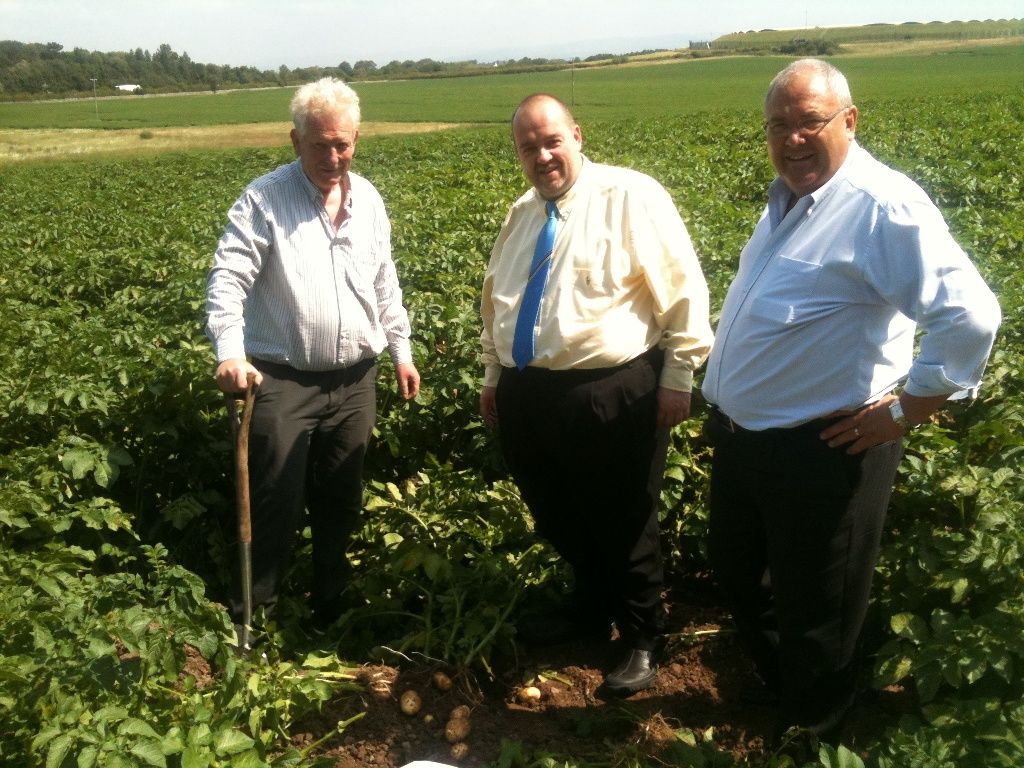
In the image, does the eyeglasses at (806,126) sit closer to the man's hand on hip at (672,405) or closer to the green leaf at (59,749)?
the man's hand on hip at (672,405)

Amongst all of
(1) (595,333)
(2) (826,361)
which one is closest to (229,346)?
(1) (595,333)

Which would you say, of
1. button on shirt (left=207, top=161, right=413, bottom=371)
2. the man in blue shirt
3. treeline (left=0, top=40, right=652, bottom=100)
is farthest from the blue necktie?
treeline (left=0, top=40, right=652, bottom=100)

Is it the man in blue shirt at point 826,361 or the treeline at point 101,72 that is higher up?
the treeline at point 101,72

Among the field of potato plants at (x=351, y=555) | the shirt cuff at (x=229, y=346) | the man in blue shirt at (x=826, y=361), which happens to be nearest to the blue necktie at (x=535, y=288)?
the man in blue shirt at (x=826, y=361)

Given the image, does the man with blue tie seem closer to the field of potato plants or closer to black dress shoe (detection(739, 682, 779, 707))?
black dress shoe (detection(739, 682, 779, 707))

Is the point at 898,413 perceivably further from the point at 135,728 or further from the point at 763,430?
the point at 135,728

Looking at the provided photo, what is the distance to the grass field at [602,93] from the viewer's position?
153ft

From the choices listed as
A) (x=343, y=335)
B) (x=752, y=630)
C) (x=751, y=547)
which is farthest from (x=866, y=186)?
(x=343, y=335)

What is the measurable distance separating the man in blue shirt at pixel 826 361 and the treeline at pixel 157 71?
3446 inches

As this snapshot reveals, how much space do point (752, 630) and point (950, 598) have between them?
571 mm

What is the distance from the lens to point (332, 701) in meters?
3.14

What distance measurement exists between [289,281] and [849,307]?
1.79m

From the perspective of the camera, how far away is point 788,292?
2346 mm

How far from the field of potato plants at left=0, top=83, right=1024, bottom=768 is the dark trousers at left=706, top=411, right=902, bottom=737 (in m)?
0.14
